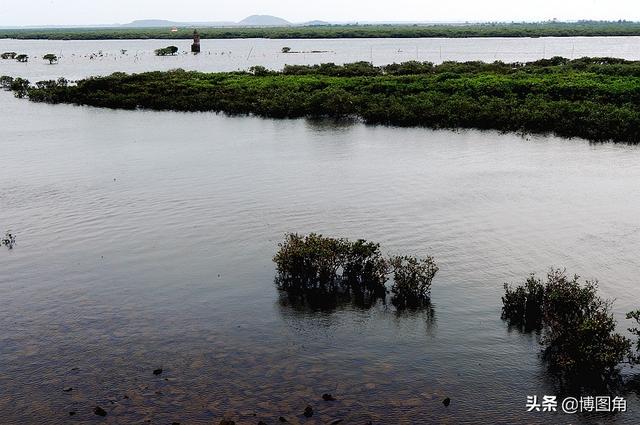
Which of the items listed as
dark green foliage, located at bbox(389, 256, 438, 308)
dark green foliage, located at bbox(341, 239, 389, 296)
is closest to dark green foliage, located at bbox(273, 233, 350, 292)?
dark green foliage, located at bbox(341, 239, 389, 296)

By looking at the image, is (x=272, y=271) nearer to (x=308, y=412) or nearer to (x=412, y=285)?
(x=412, y=285)

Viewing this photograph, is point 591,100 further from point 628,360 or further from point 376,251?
point 628,360

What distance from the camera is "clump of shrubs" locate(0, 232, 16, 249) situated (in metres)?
19.8

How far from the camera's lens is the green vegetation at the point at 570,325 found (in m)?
12.0

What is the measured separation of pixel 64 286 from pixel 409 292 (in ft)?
29.3

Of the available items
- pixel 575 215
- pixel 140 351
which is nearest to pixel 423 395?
pixel 140 351

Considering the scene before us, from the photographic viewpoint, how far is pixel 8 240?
66.1 feet

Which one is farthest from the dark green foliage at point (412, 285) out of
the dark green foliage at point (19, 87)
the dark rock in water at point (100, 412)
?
the dark green foliage at point (19, 87)

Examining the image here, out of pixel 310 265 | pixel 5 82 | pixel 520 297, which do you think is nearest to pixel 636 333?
pixel 520 297

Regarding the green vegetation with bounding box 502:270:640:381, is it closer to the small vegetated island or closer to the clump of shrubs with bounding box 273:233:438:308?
the small vegetated island

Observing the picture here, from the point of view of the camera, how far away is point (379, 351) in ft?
43.1

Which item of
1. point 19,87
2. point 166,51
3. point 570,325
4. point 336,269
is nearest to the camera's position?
point 570,325

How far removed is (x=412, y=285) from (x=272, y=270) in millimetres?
4126

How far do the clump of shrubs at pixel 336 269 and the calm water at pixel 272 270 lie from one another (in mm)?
738
